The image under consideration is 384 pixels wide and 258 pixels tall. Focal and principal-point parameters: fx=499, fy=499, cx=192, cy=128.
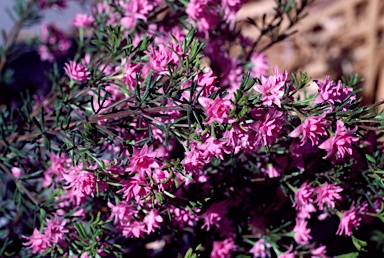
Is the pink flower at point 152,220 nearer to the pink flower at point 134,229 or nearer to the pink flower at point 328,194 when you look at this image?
the pink flower at point 134,229

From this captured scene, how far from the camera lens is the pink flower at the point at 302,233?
2.64ft

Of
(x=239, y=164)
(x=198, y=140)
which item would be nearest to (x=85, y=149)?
(x=198, y=140)

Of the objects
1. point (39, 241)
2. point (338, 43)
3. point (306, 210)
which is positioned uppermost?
point (338, 43)

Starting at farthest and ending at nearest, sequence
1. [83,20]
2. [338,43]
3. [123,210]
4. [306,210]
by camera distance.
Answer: [338,43]
[83,20]
[306,210]
[123,210]

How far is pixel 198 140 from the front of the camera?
590 millimetres

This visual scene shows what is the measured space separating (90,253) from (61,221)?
0.08m

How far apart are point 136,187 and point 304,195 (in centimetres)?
27

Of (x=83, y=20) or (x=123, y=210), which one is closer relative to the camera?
(x=123, y=210)

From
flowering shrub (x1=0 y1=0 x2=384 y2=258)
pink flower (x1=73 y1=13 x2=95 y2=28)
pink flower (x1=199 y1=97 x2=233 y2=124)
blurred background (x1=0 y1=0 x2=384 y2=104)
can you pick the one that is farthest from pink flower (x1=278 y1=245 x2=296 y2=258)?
blurred background (x1=0 y1=0 x2=384 y2=104)

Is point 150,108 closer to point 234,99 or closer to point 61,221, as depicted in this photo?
point 234,99

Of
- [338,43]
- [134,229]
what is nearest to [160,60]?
[134,229]

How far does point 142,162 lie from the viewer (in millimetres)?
622

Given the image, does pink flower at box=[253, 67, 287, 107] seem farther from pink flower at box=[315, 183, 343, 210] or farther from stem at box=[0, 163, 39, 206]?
stem at box=[0, 163, 39, 206]

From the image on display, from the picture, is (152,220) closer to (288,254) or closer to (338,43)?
(288,254)
